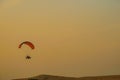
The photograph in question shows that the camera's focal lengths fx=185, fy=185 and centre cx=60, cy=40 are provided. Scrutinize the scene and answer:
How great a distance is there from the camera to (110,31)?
2.07 meters

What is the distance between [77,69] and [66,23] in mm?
574

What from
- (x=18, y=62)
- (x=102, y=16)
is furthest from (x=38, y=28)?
(x=102, y=16)

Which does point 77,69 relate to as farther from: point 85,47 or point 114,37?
point 114,37

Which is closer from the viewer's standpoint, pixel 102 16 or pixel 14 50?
pixel 102 16

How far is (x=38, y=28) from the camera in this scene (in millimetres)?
2363

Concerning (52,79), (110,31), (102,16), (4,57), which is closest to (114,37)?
(110,31)

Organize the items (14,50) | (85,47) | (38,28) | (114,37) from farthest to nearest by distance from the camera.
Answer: (14,50)
(38,28)
(85,47)
(114,37)

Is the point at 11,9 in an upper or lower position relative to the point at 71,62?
upper

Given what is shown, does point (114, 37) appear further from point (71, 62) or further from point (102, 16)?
point (71, 62)

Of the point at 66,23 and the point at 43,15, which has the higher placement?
the point at 43,15

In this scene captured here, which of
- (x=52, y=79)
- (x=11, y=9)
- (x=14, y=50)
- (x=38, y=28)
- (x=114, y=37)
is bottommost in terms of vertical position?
(x=52, y=79)

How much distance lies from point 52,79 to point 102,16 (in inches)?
36.5

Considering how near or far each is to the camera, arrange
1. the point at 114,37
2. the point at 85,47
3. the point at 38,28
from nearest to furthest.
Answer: the point at 114,37
the point at 85,47
the point at 38,28

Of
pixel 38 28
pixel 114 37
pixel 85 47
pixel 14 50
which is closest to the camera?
pixel 114 37
